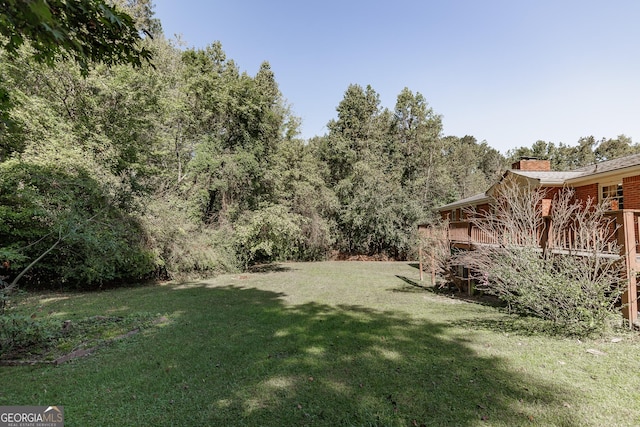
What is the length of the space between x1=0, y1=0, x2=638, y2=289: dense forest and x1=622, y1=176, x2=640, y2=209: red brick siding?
13.7 m

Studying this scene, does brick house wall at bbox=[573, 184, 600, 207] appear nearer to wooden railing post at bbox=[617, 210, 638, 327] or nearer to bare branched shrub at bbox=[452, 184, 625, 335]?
bare branched shrub at bbox=[452, 184, 625, 335]

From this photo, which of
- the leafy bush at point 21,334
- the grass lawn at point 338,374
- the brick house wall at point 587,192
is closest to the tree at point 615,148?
the brick house wall at point 587,192

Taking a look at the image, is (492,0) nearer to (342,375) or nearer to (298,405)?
(342,375)

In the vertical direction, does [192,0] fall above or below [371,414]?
above

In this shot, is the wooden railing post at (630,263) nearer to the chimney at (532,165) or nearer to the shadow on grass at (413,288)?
the shadow on grass at (413,288)

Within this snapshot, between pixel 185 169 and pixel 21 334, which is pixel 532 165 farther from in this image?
pixel 185 169

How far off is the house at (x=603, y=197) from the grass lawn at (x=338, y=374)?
1697 mm

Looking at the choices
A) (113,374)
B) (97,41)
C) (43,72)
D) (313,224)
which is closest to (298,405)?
(113,374)

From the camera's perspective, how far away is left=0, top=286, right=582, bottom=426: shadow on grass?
10.8 feet

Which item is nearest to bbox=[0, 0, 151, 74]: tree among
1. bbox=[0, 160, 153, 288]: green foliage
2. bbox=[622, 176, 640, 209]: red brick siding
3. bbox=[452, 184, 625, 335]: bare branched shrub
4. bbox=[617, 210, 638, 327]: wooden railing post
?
bbox=[0, 160, 153, 288]: green foliage

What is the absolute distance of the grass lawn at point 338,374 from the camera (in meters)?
3.33

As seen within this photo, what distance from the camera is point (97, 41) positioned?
116 inches

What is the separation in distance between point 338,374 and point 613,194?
12191 millimetres

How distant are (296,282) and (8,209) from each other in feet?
37.9
